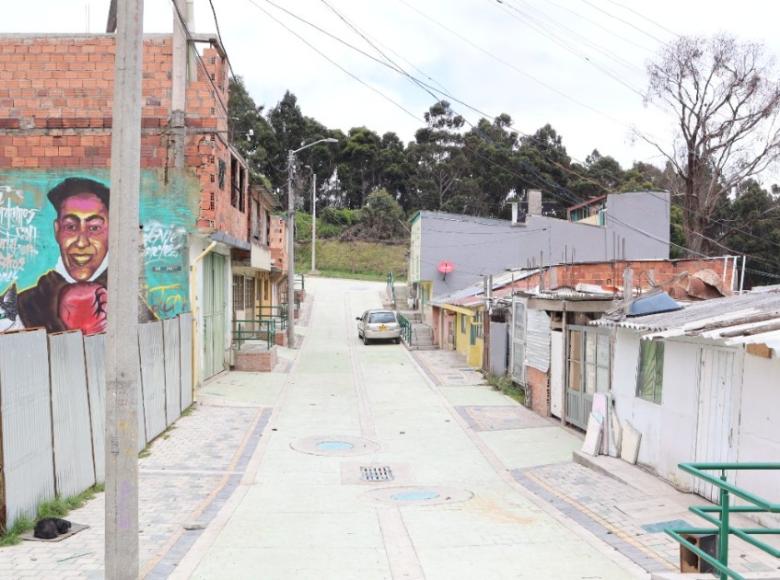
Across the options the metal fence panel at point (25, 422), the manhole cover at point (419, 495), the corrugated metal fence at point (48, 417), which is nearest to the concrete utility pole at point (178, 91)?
the corrugated metal fence at point (48, 417)

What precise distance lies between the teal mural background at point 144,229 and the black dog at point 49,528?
965 centimetres

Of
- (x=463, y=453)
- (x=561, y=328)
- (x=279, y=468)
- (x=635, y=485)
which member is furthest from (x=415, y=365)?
(x=635, y=485)

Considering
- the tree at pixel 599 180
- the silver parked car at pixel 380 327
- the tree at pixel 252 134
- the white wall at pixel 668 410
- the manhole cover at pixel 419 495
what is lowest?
the silver parked car at pixel 380 327

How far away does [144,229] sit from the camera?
16594 millimetres

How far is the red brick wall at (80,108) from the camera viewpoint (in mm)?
16562

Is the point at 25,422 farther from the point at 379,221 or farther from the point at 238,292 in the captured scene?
the point at 379,221

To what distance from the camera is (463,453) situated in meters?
12.2

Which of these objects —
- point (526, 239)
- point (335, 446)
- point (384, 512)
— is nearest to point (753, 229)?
point (526, 239)

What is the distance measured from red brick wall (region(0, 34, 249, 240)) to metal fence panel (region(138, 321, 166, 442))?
471 centimetres

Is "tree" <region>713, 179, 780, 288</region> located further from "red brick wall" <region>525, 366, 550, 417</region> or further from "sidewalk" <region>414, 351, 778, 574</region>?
"sidewalk" <region>414, 351, 778, 574</region>

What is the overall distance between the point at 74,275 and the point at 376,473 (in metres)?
9.26

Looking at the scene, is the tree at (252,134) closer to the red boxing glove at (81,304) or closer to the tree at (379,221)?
the tree at (379,221)

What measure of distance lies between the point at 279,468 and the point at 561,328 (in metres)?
6.32

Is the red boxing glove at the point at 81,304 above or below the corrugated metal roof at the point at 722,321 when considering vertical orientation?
below
